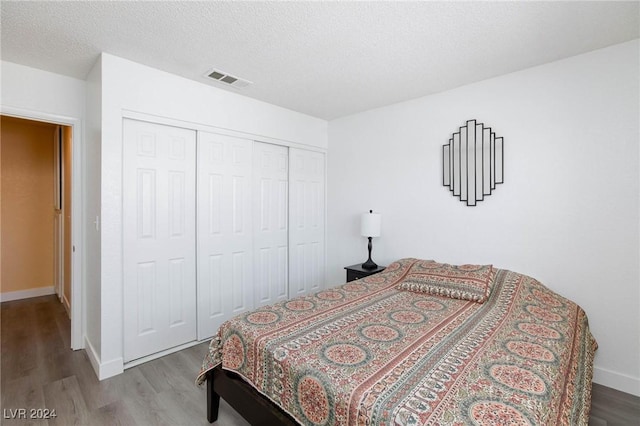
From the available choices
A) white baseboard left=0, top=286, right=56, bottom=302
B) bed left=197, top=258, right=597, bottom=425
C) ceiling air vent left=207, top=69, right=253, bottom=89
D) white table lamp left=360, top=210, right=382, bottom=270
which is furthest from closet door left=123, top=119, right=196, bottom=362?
white baseboard left=0, top=286, right=56, bottom=302

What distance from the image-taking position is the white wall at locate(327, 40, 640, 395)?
217 cm

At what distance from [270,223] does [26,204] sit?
343 centimetres

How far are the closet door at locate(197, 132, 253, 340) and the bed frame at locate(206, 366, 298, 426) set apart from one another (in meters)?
1.17

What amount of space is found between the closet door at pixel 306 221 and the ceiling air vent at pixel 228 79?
1.04 m

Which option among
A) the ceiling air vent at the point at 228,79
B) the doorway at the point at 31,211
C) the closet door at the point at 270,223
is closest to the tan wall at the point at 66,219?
the doorway at the point at 31,211

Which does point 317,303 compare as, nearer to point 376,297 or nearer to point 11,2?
point 376,297

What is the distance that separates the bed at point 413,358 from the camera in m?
1.12

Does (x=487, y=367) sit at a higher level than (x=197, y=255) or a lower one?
lower

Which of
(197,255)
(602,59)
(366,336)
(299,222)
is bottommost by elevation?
(366,336)

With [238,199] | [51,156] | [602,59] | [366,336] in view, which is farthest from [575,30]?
[51,156]

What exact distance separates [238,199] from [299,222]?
36.4 inches

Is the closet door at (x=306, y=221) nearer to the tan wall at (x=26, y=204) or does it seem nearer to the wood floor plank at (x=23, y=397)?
the wood floor plank at (x=23, y=397)

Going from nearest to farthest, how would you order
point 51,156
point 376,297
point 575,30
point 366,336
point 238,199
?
1. point 366,336
2. point 575,30
3. point 376,297
4. point 238,199
5. point 51,156

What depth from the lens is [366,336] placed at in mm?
1651
